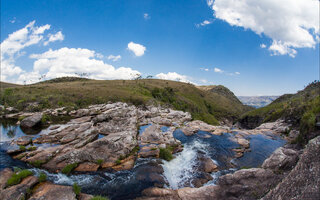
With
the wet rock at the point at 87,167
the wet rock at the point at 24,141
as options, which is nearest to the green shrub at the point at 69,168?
the wet rock at the point at 87,167

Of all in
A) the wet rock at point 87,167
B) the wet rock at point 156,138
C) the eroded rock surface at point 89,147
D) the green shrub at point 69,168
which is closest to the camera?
the green shrub at point 69,168

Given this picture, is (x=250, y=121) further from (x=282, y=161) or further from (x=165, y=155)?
(x=282, y=161)

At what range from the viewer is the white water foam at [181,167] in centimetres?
1859

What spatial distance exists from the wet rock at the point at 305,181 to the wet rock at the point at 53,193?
16.1 m

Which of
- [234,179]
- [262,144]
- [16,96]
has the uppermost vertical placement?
[16,96]

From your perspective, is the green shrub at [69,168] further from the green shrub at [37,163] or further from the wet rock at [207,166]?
Answer: the wet rock at [207,166]

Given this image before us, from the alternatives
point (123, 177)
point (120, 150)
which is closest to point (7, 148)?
point (120, 150)

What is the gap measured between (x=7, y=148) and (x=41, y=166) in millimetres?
11916

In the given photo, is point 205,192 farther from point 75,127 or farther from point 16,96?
point 16,96

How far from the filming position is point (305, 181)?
291 inches

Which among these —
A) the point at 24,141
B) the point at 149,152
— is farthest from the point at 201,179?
the point at 24,141

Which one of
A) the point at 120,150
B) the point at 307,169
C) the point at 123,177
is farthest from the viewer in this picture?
the point at 120,150

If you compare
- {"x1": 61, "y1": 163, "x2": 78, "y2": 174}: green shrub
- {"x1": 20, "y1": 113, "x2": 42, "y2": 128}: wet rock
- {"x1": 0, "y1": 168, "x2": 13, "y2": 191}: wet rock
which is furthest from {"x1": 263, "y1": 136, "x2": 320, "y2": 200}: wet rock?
{"x1": 20, "y1": 113, "x2": 42, "y2": 128}: wet rock

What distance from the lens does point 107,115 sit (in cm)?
4200
